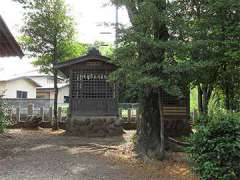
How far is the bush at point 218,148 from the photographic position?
656cm

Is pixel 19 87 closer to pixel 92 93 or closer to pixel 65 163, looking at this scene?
pixel 92 93

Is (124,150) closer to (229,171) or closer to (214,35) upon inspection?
(214,35)

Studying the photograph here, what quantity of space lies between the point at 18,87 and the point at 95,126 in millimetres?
19287

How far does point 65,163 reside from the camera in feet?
32.6

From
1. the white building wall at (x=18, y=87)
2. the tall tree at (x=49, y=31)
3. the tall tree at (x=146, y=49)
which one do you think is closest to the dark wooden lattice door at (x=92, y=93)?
the tall tree at (x=49, y=31)

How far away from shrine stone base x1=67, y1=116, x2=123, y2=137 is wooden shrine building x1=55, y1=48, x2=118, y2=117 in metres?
0.26

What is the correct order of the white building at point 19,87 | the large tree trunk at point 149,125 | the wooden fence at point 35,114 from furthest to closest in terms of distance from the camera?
the white building at point 19,87 < the wooden fence at point 35,114 < the large tree trunk at point 149,125

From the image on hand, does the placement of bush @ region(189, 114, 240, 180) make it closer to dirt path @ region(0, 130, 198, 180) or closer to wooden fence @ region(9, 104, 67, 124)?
dirt path @ region(0, 130, 198, 180)

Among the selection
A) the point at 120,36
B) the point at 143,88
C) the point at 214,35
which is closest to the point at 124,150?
the point at 143,88

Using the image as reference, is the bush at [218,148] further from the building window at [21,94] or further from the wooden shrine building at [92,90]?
the building window at [21,94]

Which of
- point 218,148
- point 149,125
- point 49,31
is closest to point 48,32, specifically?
point 49,31

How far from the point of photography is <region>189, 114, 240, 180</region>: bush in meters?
6.56

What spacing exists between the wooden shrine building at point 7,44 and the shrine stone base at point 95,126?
504 centimetres

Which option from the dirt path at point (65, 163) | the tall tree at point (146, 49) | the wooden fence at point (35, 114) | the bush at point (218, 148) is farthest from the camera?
the wooden fence at point (35, 114)
